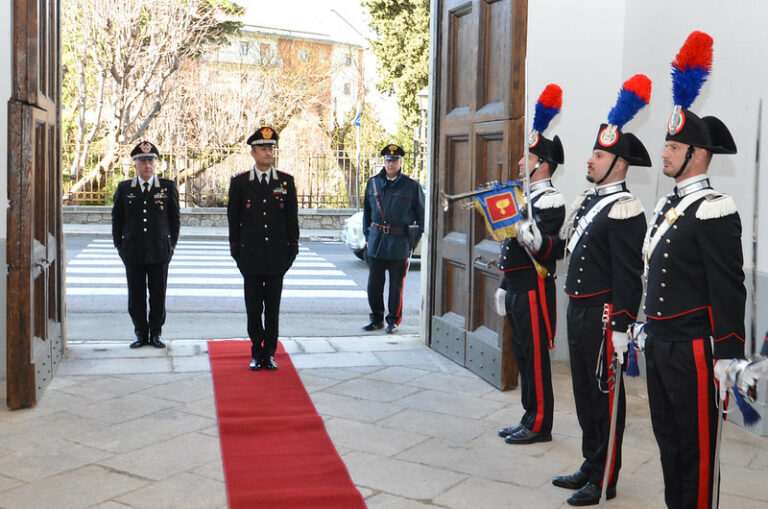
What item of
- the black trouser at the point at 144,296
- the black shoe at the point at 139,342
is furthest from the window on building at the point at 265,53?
the black shoe at the point at 139,342

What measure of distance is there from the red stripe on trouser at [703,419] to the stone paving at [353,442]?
0.79m

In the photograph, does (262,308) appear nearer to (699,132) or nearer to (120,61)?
(699,132)

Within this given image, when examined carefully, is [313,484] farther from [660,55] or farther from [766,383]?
[660,55]

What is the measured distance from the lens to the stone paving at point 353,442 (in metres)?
4.02

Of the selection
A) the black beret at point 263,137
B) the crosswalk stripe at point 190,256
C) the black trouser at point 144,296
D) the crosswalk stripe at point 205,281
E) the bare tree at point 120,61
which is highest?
the bare tree at point 120,61

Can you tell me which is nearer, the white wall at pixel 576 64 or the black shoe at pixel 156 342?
the white wall at pixel 576 64

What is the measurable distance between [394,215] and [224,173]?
41.8 ft

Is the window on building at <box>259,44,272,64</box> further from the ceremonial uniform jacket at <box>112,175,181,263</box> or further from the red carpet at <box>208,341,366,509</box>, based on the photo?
the red carpet at <box>208,341,366,509</box>

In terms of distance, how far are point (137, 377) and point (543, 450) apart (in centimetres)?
287

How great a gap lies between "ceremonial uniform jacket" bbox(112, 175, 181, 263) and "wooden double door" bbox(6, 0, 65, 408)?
3.46 feet

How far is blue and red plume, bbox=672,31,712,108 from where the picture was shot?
3271mm

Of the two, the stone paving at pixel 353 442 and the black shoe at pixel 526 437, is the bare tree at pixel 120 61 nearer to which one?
the stone paving at pixel 353 442

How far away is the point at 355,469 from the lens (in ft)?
14.2

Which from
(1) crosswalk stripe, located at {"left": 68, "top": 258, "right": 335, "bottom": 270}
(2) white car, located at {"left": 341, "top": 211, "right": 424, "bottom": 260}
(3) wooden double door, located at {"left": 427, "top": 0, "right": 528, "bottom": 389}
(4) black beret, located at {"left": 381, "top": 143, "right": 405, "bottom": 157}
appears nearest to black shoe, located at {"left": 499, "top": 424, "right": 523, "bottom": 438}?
(3) wooden double door, located at {"left": 427, "top": 0, "right": 528, "bottom": 389}
